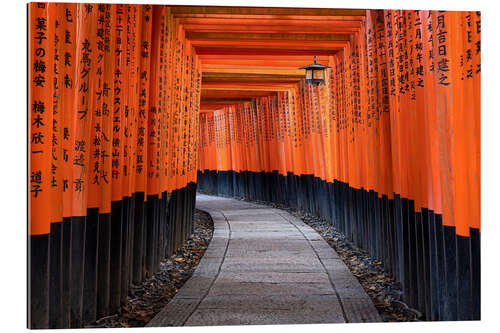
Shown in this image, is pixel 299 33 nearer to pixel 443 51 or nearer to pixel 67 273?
pixel 443 51

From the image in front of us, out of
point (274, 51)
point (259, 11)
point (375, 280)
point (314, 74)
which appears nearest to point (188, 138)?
point (274, 51)

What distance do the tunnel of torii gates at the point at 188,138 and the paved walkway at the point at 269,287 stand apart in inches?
19.2

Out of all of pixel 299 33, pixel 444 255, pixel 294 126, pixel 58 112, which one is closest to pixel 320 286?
pixel 444 255

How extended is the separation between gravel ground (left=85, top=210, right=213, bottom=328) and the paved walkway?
0.13m

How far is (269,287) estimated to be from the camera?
474 cm

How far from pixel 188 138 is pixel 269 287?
4.19 m

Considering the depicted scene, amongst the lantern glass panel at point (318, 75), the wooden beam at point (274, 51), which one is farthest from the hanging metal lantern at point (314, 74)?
the wooden beam at point (274, 51)

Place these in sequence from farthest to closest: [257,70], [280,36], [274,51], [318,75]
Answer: [257,70], [274,51], [280,36], [318,75]

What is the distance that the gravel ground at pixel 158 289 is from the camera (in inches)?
151

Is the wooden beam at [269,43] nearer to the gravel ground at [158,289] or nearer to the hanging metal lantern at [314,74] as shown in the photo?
the hanging metal lantern at [314,74]

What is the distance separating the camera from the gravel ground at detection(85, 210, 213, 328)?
3.85m

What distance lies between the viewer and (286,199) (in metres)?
12.3

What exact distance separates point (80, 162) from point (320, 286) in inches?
106

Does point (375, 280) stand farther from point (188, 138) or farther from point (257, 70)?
point (257, 70)
